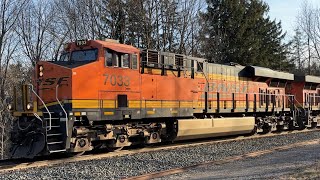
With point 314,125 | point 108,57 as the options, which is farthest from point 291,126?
point 108,57

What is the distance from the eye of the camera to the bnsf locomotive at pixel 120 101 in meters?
10.8

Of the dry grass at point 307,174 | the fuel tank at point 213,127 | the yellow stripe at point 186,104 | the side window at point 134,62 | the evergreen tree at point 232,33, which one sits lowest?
the dry grass at point 307,174

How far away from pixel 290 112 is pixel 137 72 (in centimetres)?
1329

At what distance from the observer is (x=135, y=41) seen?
3397 centimetres

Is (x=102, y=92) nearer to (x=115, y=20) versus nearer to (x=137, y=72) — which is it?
(x=137, y=72)

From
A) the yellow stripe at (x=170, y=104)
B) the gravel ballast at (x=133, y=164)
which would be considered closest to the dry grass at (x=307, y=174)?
the gravel ballast at (x=133, y=164)

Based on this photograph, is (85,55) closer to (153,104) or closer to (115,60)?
(115,60)

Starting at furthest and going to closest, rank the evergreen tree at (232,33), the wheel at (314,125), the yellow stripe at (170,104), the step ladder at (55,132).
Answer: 1. the evergreen tree at (232,33)
2. the wheel at (314,125)
3. the yellow stripe at (170,104)
4. the step ladder at (55,132)

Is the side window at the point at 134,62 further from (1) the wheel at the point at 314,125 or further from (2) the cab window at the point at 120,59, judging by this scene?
(1) the wheel at the point at 314,125

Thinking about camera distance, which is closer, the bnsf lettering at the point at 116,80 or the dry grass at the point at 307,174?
the dry grass at the point at 307,174

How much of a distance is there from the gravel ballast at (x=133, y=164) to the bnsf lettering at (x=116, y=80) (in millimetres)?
2327

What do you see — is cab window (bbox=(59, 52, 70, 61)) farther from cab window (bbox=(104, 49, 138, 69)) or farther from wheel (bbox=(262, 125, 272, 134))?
wheel (bbox=(262, 125, 272, 134))

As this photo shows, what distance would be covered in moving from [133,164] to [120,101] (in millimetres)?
2683

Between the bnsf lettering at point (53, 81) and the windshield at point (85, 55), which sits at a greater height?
the windshield at point (85, 55)
